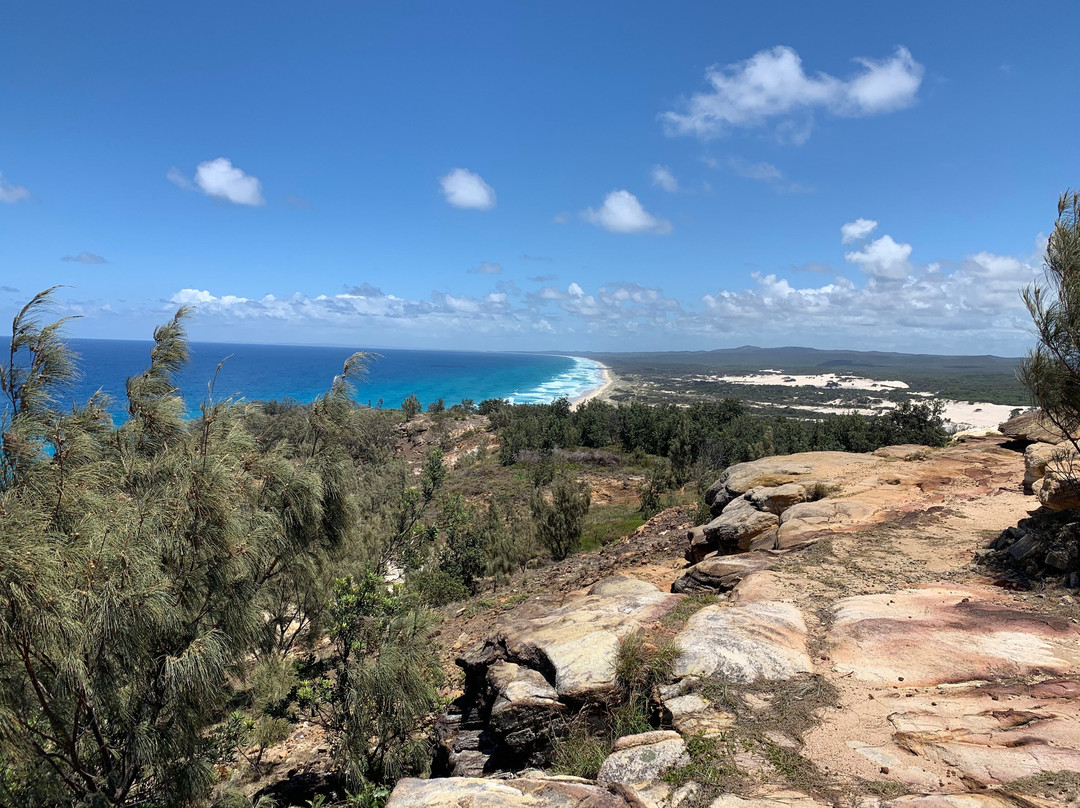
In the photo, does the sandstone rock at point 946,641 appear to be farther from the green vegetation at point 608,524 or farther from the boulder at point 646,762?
the green vegetation at point 608,524

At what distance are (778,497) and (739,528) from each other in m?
1.90

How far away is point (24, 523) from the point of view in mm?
3926

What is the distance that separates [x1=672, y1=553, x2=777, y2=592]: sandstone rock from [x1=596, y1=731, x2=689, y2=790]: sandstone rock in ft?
14.7

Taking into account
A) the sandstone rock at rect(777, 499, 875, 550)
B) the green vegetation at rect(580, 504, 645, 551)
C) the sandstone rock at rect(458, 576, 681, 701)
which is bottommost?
the green vegetation at rect(580, 504, 645, 551)

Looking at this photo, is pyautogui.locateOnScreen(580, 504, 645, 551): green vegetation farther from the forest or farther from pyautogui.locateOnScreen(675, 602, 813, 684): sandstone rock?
pyautogui.locateOnScreen(675, 602, 813, 684): sandstone rock

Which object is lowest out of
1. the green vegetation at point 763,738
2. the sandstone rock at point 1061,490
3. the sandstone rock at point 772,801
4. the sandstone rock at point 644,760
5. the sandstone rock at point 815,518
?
the sandstone rock at point 644,760

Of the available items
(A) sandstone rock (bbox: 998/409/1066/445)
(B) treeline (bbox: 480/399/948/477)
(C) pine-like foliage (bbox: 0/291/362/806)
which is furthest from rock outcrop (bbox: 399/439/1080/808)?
(B) treeline (bbox: 480/399/948/477)

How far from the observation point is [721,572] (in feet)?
30.4

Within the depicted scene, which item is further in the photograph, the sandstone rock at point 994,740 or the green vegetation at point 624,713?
the green vegetation at point 624,713

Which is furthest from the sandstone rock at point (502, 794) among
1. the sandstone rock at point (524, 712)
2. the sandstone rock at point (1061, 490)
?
the sandstone rock at point (1061, 490)

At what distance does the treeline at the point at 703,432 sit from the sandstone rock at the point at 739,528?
1856cm

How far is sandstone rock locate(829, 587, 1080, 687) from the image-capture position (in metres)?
5.36

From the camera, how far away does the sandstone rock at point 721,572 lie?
8982 millimetres

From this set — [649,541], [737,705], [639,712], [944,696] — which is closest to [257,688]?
[639,712]
